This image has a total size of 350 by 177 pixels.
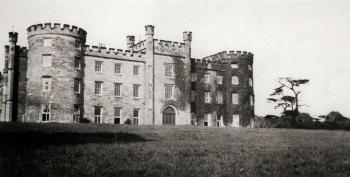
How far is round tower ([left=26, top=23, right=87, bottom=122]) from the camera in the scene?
42.5 metres

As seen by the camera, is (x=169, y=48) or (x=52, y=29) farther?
(x=169, y=48)

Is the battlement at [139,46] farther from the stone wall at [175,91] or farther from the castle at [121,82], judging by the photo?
the stone wall at [175,91]

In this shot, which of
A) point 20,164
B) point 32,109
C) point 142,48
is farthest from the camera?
point 142,48

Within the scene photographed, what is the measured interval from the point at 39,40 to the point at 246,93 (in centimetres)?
2606

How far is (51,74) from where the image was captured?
4272cm

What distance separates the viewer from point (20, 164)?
1120 centimetres

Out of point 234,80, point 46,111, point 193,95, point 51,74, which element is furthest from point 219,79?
point 46,111

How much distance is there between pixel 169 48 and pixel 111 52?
6.73 m

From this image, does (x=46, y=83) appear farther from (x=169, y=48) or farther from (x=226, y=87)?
(x=226, y=87)

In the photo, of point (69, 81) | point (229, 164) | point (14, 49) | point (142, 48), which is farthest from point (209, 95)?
point (229, 164)

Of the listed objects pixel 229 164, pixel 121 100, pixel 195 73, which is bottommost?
pixel 229 164

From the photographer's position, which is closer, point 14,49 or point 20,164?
point 20,164

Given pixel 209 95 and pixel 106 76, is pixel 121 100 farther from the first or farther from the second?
pixel 209 95

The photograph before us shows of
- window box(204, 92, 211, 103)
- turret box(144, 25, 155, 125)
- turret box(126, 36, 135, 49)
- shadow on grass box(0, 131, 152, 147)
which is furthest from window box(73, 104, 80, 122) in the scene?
shadow on grass box(0, 131, 152, 147)
